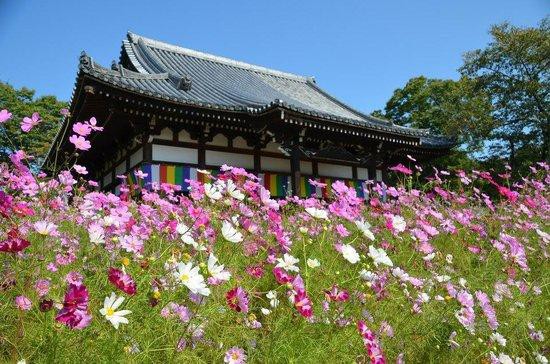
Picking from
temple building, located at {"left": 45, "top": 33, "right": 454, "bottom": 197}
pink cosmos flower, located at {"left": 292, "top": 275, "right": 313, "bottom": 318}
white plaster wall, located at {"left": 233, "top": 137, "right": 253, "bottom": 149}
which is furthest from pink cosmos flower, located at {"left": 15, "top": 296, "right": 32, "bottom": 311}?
white plaster wall, located at {"left": 233, "top": 137, "right": 253, "bottom": 149}

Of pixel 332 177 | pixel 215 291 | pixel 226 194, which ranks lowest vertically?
pixel 215 291

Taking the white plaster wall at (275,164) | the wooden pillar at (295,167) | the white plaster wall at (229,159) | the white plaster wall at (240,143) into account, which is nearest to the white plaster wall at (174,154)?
the white plaster wall at (229,159)

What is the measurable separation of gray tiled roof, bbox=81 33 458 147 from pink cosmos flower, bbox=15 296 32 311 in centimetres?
569

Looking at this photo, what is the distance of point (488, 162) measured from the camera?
728 inches

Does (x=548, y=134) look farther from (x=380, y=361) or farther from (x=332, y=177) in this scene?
(x=380, y=361)

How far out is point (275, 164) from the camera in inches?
376

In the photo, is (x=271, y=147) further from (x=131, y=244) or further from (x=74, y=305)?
(x=74, y=305)

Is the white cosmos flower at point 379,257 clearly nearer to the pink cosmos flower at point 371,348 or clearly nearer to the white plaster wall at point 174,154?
the pink cosmos flower at point 371,348

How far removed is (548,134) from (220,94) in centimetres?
1330

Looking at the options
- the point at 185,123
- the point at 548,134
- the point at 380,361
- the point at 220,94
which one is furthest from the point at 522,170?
the point at 380,361

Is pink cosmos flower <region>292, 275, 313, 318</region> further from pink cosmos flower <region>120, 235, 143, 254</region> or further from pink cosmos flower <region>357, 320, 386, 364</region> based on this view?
pink cosmos flower <region>120, 235, 143, 254</region>

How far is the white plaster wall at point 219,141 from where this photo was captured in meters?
8.77

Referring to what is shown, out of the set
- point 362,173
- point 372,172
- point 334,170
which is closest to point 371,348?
point 334,170

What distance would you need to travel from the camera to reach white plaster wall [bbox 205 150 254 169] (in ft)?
28.4
